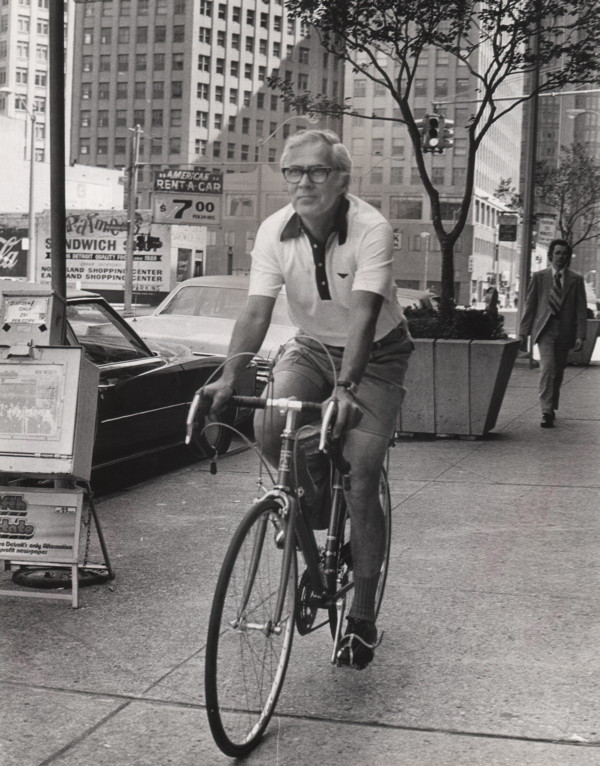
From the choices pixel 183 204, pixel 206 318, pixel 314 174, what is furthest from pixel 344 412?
pixel 183 204

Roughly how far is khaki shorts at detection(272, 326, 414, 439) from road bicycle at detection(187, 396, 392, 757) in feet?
0.72

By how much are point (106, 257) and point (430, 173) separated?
5695cm

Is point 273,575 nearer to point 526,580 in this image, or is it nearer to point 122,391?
point 526,580

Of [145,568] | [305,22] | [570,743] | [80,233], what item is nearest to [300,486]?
[570,743]

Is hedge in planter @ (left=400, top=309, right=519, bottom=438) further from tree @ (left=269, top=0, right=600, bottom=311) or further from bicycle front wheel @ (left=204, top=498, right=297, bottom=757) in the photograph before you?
bicycle front wheel @ (left=204, top=498, right=297, bottom=757)

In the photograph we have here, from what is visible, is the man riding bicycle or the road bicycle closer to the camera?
the road bicycle

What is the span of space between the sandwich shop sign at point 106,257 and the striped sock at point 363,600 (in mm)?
48634

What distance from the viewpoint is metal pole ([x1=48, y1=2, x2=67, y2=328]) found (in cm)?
673

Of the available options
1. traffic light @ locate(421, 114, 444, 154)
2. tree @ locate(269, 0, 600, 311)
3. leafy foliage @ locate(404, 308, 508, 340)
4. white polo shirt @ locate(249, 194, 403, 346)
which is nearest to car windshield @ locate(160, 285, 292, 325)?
leafy foliage @ locate(404, 308, 508, 340)

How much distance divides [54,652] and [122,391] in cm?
361

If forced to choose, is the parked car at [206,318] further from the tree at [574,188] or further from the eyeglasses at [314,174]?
the tree at [574,188]

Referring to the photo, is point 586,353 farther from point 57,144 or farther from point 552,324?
point 57,144

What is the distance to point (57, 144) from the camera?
6766 millimetres

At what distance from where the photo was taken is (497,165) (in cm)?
11881
